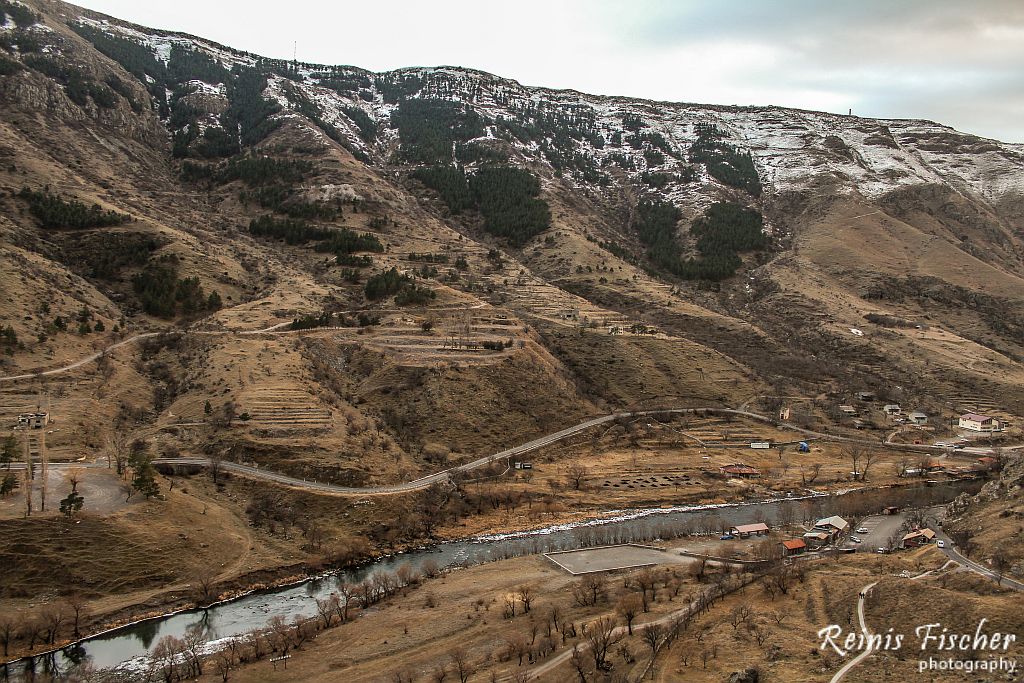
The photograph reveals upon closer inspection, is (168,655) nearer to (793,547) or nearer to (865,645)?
(865,645)

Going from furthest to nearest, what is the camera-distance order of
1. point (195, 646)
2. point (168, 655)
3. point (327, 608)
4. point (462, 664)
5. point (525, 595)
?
point (327, 608) → point (525, 595) → point (195, 646) → point (168, 655) → point (462, 664)

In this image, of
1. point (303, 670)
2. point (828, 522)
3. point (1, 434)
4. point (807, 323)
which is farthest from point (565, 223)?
point (303, 670)

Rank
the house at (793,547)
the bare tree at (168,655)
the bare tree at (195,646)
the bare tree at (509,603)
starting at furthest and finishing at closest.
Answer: the house at (793,547) → the bare tree at (509,603) → the bare tree at (195,646) → the bare tree at (168,655)

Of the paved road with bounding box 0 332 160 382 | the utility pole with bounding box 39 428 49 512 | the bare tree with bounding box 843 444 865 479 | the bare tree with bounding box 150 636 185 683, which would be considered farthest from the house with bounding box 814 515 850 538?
the paved road with bounding box 0 332 160 382

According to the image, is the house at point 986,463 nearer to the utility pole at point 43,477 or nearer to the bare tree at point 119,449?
the bare tree at point 119,449

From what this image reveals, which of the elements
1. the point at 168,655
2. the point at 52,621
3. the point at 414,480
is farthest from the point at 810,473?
the point at 52,621

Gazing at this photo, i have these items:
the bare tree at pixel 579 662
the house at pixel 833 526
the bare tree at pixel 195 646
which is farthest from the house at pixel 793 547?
the bare tree at pixel 195 646
